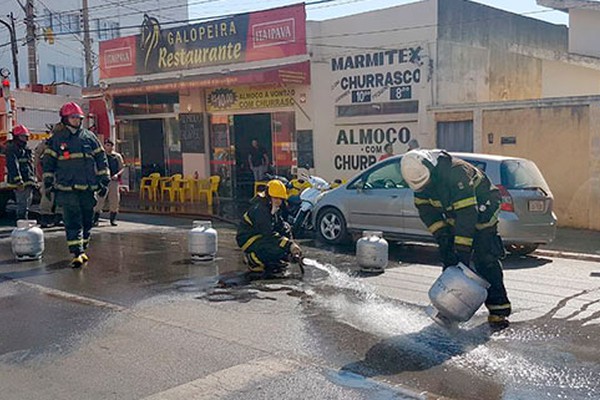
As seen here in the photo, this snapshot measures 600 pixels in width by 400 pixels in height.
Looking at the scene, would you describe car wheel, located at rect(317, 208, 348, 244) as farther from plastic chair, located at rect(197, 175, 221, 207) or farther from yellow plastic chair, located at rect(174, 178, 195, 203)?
yellow plastic chair, located at rect(174, 178, 195, 203)

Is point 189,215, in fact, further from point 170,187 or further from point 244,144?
point 244,144

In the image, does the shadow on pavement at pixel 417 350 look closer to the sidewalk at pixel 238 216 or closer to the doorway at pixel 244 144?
the sidewalk at pixel 238 216

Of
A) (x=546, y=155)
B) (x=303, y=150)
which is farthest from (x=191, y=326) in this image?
(x=303, y=150)

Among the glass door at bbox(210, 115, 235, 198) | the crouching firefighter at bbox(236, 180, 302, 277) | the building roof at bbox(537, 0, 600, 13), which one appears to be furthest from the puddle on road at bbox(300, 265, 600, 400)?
the glass door at bbox(210, 115, 235, 198)

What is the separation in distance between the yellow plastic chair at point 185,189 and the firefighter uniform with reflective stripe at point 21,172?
5.69 meters

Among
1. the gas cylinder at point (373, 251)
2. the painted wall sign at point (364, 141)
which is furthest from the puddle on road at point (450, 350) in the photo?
the painted wall sign at point (364, 141)

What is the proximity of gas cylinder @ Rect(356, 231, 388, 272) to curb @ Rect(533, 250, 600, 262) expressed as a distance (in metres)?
3.16

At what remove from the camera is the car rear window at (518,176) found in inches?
374

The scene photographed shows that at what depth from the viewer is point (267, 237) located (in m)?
7.98

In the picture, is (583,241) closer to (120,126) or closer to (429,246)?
(429,246)

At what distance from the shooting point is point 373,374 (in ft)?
15.5

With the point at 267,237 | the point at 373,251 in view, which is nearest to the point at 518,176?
the point at 373,251

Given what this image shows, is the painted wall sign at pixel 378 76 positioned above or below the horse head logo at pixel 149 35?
below

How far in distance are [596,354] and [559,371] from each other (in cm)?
57
